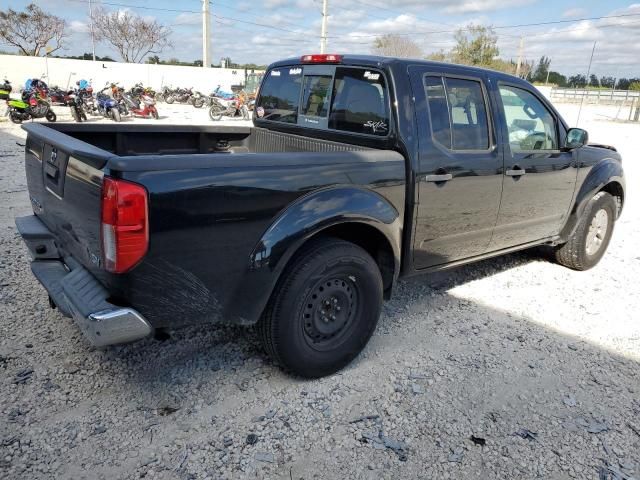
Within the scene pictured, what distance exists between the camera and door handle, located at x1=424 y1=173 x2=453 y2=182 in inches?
132

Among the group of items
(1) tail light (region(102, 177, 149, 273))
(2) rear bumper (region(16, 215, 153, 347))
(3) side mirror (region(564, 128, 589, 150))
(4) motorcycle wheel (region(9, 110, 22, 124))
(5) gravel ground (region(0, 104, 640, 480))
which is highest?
(3) side mirror (region(564, 128, 589, 150))

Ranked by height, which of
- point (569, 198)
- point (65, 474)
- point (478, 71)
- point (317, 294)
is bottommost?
point (65, 474)

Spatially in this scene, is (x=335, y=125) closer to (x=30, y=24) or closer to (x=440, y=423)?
(x=440, y=423)

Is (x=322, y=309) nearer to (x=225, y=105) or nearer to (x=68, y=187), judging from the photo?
(x=68, y=187)

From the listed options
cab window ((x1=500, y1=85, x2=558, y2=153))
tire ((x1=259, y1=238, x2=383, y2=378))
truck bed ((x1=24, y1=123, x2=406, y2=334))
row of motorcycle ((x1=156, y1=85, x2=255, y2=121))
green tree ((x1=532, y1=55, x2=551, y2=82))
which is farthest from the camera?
green tree ((x1=532, y1=55, x2=551, y2=82))

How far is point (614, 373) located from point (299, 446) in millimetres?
2305

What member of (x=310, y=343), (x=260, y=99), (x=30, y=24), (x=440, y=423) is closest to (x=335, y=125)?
(x=260, y=99)

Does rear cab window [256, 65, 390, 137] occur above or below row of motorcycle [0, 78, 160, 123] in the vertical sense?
above

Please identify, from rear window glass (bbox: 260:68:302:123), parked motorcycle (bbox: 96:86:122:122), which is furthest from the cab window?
parked motorcycle (bbox: 96:86:122:122)

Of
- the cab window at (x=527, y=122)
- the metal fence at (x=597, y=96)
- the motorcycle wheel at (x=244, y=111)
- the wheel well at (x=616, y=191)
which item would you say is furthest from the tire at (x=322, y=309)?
the metal fence at (x=597, y=96)

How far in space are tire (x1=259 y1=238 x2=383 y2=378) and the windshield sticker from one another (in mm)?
868

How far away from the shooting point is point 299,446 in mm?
2574

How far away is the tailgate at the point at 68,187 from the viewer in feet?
7.73

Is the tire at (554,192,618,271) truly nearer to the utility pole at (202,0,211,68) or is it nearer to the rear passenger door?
the rear passenger door
